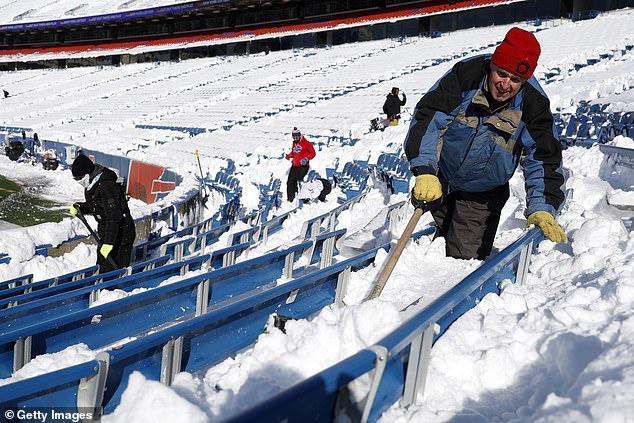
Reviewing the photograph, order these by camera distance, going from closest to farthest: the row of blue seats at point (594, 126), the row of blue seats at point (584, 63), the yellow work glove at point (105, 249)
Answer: the yellow work glove at point (105, 249) → the row of blue seats at point (594, 126) → the row of blue seats at point (584, 63)

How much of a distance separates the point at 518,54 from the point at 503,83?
0.61 ft

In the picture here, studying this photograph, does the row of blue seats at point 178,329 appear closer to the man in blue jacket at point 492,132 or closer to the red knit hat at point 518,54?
the man in blue jacket at point 492,132

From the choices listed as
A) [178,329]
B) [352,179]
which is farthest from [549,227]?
[352,179]

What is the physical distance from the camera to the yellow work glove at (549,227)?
395 centimetres

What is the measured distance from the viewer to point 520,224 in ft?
20.0

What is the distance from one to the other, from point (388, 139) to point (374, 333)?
39.9 ft

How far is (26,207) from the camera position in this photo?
544 inches

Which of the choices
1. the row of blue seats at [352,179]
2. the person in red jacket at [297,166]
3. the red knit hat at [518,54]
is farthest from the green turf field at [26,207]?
the red knit hat at [518,54]

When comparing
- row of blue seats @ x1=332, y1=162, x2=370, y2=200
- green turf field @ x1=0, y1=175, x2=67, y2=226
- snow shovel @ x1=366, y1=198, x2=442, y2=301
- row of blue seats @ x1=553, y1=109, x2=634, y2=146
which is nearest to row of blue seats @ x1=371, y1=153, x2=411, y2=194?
row of blue seats @ x1=332, y1=162, x2=370, y2=200

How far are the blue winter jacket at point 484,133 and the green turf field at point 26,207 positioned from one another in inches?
402

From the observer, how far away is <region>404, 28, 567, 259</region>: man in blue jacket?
3.47 metres

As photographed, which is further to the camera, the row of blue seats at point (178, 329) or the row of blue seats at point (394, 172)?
the row of blue seats at point (394, 172)

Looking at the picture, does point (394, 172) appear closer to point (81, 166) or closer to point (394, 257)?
point (81, 166)

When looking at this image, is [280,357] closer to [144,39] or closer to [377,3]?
[377,3]
